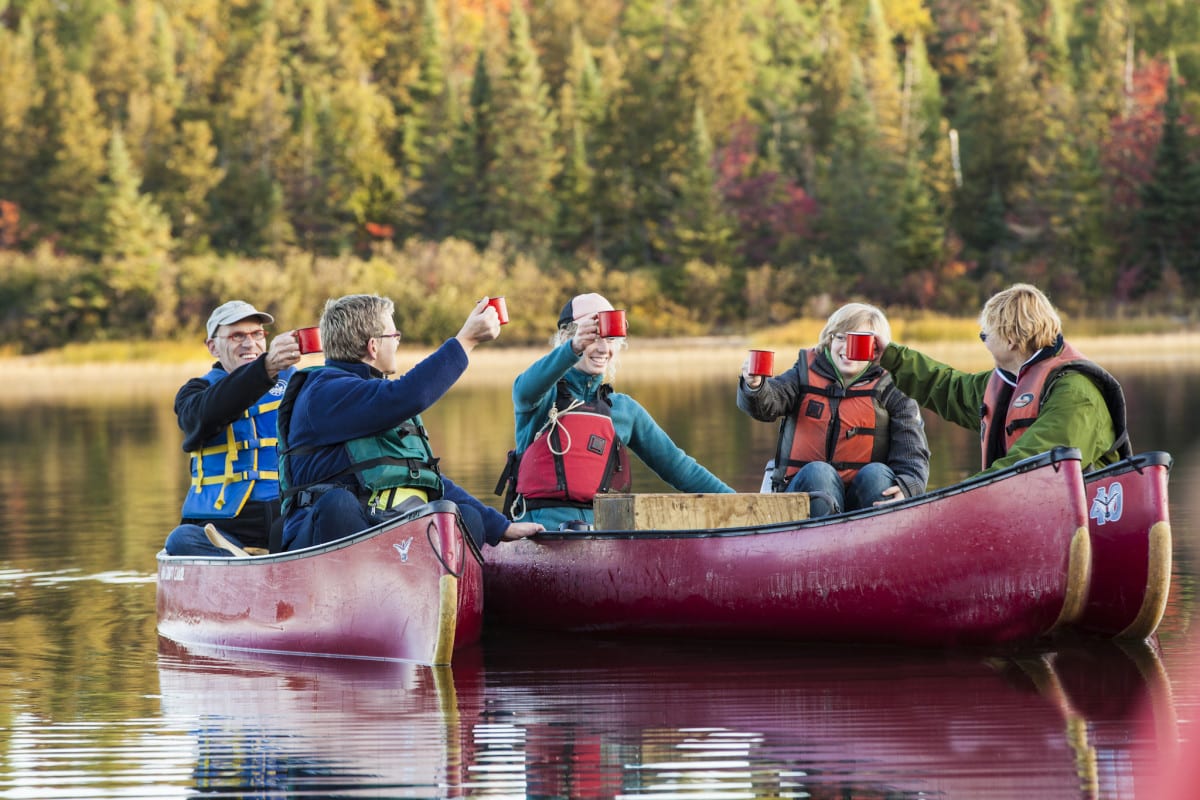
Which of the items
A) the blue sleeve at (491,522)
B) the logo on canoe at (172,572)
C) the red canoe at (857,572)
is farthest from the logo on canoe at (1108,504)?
the logo on canoe at (172,572)

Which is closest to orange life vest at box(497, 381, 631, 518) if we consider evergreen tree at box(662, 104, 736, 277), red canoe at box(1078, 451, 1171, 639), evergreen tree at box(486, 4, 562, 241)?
red canoe at box(1078, 451, 1171, 639)

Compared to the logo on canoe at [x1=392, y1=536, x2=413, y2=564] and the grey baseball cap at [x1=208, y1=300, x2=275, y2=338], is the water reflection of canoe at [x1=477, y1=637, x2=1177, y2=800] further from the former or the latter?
the grey baseball cap at [x1=208, y1=300, x2=275, y2=338]

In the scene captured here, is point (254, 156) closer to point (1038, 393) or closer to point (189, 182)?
point (189, 182)

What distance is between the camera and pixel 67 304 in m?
53.0

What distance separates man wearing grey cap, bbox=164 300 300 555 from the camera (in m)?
7.21

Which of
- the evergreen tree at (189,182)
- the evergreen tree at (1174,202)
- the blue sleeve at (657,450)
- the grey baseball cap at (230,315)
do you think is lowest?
the blue sleeve at (657,450)

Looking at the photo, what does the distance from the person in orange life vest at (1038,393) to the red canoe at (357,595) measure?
1.92 metres

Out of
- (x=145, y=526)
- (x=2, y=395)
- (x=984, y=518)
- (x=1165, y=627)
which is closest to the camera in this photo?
(x=984, y=518)

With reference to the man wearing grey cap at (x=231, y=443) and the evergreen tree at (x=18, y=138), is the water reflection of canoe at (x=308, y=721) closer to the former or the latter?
the man wearing grey cap at (x=231, y=443)

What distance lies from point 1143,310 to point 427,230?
2554cm

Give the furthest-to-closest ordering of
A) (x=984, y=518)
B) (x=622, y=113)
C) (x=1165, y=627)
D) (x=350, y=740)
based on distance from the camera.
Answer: (x=622, y=113), (x=1165, y=627), (x=984, y=518), (x=350, y=740)

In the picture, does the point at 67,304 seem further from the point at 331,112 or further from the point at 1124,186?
the point at 1124,186

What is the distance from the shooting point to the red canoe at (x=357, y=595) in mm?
6734

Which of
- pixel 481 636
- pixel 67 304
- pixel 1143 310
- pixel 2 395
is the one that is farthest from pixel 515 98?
pixel 481 636
